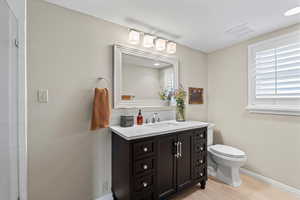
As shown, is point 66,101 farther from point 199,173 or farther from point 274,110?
point 274,110

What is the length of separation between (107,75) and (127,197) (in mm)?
1301

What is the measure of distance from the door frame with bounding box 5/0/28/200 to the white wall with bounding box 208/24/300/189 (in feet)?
9.01

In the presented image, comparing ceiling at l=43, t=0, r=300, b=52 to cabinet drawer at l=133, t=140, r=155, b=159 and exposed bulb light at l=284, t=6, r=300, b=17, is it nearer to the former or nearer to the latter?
exposed bulb light at l=284, t=6, r=300, b=17

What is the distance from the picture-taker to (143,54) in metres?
1.83

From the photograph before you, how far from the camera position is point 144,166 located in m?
1.29

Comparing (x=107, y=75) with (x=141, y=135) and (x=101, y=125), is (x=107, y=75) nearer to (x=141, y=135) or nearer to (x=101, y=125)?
(x=101, y=125)

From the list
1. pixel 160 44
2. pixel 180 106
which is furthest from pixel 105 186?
pixel 160 44

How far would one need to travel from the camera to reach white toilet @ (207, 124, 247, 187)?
5.81 feet

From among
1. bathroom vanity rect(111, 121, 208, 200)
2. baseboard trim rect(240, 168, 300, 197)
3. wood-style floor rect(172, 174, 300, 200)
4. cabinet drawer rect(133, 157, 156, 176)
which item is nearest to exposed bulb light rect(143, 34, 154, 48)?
bathroom vanity rect(111, 121, 208, 200)

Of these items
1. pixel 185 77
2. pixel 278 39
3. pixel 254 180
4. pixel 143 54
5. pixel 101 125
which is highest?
pixel 278 39

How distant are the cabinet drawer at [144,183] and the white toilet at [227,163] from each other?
3.75 ft

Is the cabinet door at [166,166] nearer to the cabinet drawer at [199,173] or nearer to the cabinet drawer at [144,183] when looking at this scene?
the cabinet drawer at [144,183]

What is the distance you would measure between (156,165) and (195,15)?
5.62 ft

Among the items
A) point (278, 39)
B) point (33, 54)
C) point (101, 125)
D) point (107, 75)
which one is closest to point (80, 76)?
point (107, 75)
